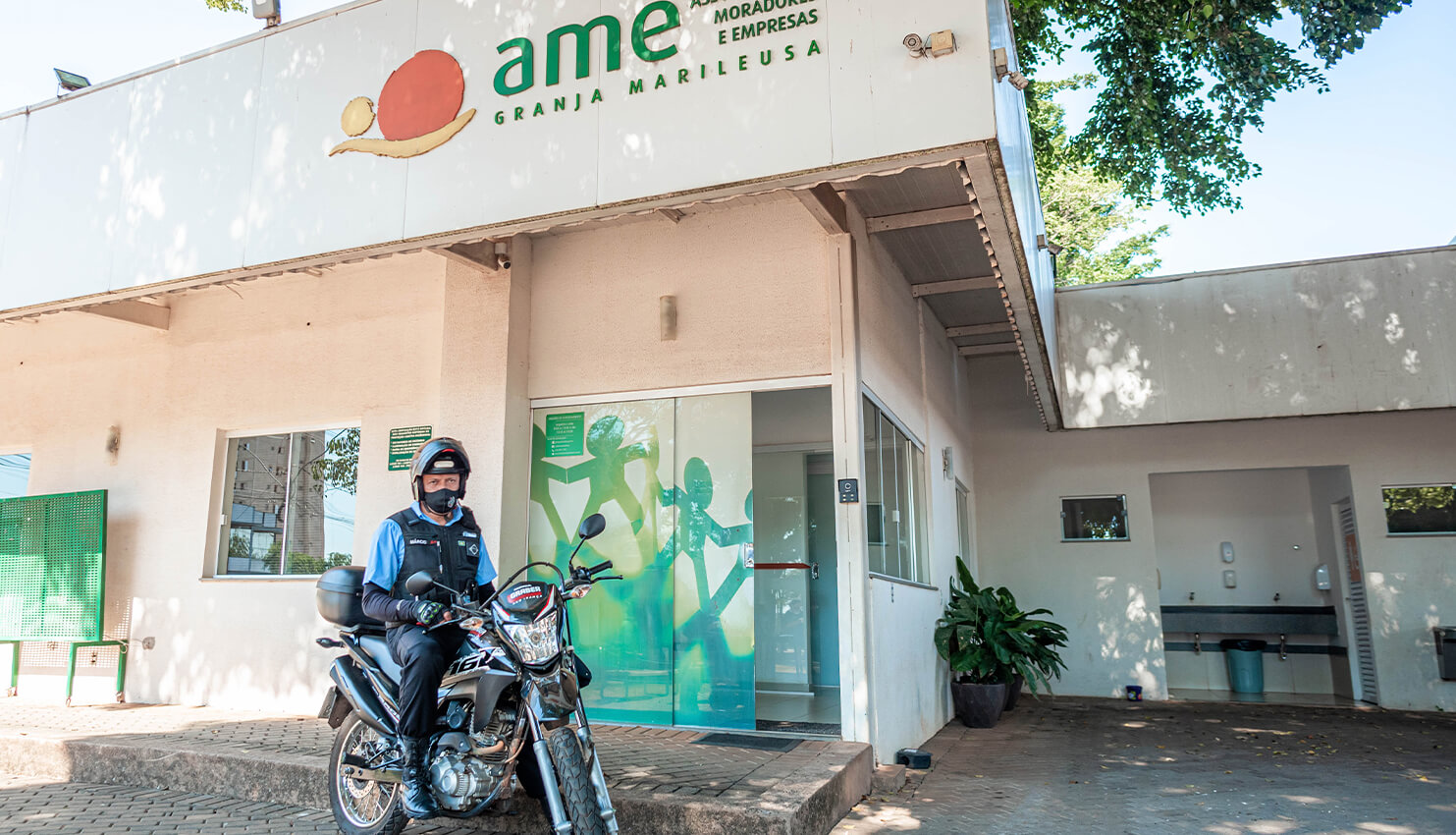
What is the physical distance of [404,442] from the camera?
21.8ft

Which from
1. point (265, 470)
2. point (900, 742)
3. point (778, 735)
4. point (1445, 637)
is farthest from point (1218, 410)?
point (265, 470)

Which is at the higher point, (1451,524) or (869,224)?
(869,224)

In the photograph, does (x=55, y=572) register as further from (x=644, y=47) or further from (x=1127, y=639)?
(x=1127, y=639)

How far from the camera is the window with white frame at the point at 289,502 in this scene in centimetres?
698

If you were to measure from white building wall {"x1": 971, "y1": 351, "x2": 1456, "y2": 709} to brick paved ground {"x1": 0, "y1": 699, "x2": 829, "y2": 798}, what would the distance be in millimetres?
6055

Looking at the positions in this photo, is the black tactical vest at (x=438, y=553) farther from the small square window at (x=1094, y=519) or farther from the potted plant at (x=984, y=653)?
the small square window at (x=1094, y=519)

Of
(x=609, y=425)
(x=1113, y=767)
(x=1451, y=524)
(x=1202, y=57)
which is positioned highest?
(x=1202, y=57)

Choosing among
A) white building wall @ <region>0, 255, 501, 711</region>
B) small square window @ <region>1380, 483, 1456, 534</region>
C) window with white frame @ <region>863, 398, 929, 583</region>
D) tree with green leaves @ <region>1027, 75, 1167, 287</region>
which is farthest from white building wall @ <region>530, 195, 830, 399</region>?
tree with green leaves @ <region>1027, 75, 1167, 287</region>

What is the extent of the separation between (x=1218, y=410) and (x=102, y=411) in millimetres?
10191

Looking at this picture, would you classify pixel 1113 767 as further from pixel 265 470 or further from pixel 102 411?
pixel 102 411

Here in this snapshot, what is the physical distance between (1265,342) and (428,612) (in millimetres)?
8159

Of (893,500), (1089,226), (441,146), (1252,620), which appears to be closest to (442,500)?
(441,146)

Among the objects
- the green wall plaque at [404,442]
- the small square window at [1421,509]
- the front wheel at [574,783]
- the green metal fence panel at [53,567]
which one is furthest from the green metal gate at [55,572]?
the small square window at [1421,509]

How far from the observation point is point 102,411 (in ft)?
26.1
